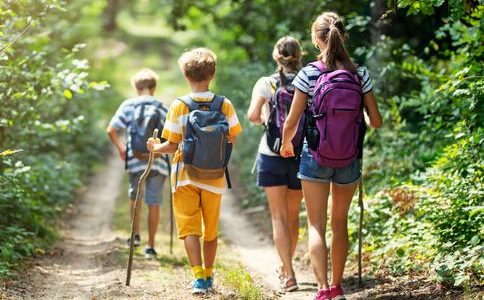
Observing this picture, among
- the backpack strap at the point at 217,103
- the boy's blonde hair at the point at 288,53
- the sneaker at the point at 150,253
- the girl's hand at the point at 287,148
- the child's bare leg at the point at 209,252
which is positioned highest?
the boy's blonde hair at the point at 288,53

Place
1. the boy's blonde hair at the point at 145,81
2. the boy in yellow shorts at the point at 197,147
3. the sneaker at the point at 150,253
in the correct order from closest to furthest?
the boy in yellow shorts at the point at 197,147 → the sneaker at the point at 150,253 → the boy's blonde hair at the point at 145,81

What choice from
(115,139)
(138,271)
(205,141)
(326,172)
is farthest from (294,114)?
(115,139)

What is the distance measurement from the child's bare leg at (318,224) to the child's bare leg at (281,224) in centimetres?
102

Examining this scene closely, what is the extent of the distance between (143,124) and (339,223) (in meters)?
3.25

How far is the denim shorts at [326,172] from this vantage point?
5.89 m

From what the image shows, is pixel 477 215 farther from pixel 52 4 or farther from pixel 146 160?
pixel 52 4

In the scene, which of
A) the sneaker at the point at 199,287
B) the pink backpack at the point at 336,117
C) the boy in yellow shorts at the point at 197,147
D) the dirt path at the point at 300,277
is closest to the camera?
the pink backpack at the point at 336,117

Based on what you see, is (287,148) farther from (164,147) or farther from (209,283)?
(209,283)

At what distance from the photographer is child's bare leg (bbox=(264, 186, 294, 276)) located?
7.07 meters

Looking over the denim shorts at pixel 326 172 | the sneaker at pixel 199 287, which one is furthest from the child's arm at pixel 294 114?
the sneaker at pixel 199 287

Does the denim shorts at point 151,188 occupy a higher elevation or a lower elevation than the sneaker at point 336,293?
higher

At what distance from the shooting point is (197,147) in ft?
20.8

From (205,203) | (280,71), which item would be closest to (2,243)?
(205,203)

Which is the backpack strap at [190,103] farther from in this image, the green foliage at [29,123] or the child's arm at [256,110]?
the green foliage at [29,123]
